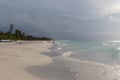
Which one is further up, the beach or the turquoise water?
the beach

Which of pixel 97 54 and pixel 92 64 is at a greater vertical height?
pixel 92 64

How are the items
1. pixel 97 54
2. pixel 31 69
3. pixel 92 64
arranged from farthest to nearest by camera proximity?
pixel 97 54
pixel 92 64
pixel 31 69

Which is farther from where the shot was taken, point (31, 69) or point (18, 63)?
point (18, 63)

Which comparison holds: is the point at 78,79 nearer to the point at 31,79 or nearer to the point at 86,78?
the point at 86,78

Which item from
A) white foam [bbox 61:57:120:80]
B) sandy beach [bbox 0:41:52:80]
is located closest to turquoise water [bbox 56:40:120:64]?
sandy beach [bbox 0:41:52:80]

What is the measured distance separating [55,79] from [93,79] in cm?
240

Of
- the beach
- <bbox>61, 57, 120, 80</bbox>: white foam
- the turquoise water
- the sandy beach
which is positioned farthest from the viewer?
the turquoise water

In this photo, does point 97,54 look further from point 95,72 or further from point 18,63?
point 95,72

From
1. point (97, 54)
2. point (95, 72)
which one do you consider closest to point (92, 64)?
point (95, 72)

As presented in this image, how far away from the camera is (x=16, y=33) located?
129 metres

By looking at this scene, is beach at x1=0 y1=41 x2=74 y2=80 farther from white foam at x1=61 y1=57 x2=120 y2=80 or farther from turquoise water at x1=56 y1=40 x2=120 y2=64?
turquoise water at x1=56 y1=40 x2=120 y2=64

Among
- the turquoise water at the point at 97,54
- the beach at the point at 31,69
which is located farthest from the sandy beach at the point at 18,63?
the turquoise water at the point at 97,54

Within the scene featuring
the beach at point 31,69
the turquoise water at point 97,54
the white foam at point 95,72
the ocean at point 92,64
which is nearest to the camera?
the beach at point 31,69

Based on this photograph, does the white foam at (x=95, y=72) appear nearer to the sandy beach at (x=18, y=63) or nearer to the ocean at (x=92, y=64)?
→ the ocean at (x=92, y=64)
